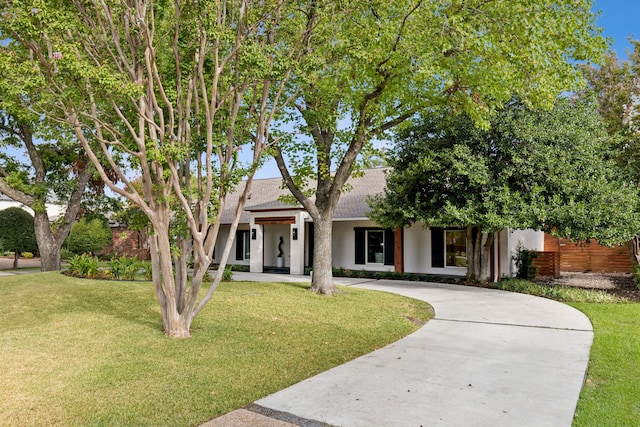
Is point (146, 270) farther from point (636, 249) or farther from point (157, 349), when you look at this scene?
point (636, 249)

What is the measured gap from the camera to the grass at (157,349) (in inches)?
156

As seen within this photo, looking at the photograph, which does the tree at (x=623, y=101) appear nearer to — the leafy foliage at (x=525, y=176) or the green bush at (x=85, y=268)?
the leafy foliage at (x=525, y=176)

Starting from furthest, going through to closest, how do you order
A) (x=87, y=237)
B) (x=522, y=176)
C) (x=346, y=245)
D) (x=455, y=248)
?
(x=87, y=237), (x=346, y=245), (x=455, y=248), (x=522, y=176)

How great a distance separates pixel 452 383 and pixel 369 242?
13941 mm

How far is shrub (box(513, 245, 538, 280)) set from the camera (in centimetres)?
1568

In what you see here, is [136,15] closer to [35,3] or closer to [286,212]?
[35,3]

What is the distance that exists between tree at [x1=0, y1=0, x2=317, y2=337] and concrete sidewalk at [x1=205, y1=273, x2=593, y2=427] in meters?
2.71

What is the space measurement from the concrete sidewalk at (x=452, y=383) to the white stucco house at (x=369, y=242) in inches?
340

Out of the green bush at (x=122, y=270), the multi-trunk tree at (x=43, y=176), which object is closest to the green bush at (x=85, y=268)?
the green bush at (x=122, y=270)

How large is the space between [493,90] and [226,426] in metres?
9.14

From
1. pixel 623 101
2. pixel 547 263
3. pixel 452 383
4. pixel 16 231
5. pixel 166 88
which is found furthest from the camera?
pixel 16 231

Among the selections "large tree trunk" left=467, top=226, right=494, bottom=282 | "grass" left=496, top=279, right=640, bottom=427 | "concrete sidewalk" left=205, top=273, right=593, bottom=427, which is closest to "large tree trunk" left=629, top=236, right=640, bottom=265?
"large tree trunk" left=467, top=226, right=494, bottom=282

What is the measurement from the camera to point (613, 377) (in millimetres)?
4922

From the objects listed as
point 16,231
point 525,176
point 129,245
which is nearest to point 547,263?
point 525,176
